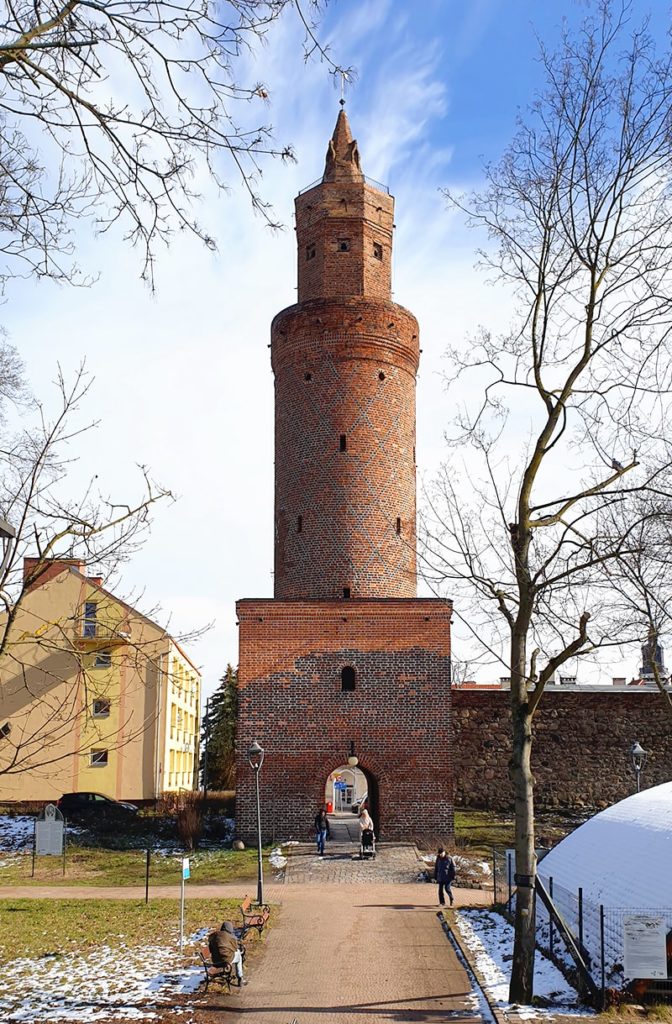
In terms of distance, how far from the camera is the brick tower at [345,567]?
24109mm

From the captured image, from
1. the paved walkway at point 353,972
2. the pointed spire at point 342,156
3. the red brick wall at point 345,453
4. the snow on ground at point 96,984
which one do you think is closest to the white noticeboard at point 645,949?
the paved walkway at point 353,972

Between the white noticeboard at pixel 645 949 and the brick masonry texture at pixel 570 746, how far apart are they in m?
19.0

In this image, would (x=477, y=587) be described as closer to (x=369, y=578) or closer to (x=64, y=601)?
(x=369, y=578)

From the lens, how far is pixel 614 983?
1134 centimetres

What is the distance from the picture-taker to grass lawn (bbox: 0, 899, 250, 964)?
1446 centimetres

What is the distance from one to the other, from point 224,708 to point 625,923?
41.0 metres

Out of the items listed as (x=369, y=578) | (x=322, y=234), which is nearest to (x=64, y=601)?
(x=369, y=578)

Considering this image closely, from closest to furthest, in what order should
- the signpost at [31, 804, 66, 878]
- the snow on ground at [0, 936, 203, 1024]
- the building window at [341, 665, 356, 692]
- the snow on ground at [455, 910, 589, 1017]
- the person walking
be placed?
the snow on ground at [0, 936, 203, 1024]
the snow on ground at [455, 910, 589, 1017]
the person walking
the signpost at [31, 804, 66, 878]
the building window at [341, 665, 356, 692]

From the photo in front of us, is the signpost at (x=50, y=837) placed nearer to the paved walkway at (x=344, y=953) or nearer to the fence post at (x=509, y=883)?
the paved walkway at (x=344, y=953)

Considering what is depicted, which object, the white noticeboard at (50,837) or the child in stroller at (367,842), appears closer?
the child in stroller at (367,842)

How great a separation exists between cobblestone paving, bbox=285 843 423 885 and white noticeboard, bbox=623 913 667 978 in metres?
9.86

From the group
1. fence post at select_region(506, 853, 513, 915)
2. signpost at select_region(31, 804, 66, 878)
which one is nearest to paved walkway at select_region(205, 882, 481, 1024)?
fence post at select_region(506, 853, 513, 915)

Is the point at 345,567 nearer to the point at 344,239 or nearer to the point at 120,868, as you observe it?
the point at 120,868

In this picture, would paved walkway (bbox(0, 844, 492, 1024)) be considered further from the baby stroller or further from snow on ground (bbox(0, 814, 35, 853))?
snow on ground (bbox(0, 814, 35, 853))
